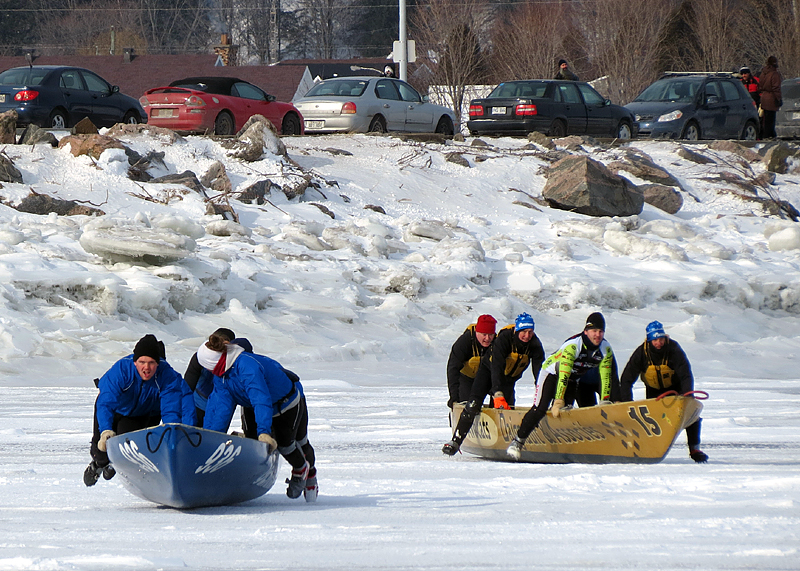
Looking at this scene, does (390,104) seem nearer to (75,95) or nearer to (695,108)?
(75,95)

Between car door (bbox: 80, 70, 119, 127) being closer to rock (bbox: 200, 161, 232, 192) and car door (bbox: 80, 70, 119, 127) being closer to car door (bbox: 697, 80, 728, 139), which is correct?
rock (bbox: 200, 161, 232, 192)

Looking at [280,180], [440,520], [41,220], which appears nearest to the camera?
[440,520]

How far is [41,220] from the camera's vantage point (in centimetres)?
1642

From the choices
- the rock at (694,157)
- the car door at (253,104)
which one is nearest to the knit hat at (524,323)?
the car door at (253,104)

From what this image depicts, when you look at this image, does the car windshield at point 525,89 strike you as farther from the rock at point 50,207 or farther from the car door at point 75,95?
the rock at point 50,207

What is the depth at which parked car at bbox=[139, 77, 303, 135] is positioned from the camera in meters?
20.4

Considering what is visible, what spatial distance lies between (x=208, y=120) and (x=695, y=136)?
37.5 feet

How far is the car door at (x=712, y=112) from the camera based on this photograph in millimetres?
24406

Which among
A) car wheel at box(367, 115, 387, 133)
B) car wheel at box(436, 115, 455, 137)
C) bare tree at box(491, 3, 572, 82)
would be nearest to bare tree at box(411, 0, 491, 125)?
bare tree at box(491, 3, 572, 82)

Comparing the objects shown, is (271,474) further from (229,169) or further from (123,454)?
(229,169)

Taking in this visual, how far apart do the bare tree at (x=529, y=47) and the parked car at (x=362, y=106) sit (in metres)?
14.4

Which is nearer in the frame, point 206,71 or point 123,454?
point 123,454

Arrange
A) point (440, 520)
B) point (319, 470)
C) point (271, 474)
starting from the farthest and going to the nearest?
point (319, 470), point (271, 474), point (440, 520)

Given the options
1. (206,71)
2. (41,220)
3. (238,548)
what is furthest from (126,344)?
(206,71)
